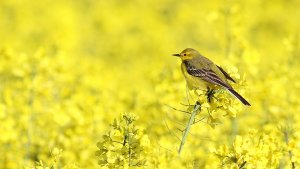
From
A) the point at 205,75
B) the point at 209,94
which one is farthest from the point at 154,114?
the point at 209,94

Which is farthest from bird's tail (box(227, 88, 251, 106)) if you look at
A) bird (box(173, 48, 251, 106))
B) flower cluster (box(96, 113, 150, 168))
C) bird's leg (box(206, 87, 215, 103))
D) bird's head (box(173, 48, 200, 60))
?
bird's head (box(173, 48, 200, 60))

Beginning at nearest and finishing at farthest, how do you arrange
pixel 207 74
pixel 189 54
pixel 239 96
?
pixel 239 96 → pixel 207 74 → pixel 189 54

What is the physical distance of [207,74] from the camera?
475cm

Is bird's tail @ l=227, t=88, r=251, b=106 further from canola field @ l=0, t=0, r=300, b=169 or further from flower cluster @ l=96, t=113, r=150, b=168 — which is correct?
flower cluster @ l=96, t=113, r=150, b=168

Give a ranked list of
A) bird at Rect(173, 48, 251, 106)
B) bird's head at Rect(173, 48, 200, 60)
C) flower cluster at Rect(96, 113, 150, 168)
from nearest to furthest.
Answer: flower cluster at Rect(96, 113, 150, 168), bird at Rect(173, 48, 251, 106), bird's head at Rect(173, 48, 200, 60)

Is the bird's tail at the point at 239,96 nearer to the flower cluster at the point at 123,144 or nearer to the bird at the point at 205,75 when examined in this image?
the bird at the point at 205,75

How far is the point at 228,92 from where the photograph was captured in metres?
4.38

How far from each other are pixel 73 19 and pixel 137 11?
3.09 meters

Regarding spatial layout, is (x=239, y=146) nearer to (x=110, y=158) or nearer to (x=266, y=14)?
(x=110, y=158)

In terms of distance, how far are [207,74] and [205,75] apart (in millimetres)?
18

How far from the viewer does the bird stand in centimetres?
450

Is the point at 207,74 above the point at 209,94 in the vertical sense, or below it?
above

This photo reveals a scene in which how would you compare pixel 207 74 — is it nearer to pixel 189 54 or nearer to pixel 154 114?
pixel 189 54

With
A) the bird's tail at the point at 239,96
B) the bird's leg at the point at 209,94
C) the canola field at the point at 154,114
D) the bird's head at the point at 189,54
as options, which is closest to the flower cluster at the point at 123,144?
→ the canola field at the point at 154,114
